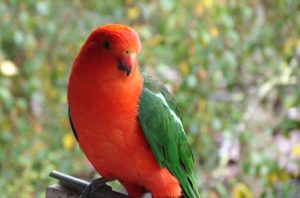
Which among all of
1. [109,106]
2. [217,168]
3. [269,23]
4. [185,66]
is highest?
[269,23]

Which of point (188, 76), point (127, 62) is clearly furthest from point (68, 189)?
point (188, 76)

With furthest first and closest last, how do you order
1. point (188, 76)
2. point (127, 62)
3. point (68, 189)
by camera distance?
point (188, 76), point (68, 189), point (127, 62)

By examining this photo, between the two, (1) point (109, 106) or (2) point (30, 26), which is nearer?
(1) point (109, 106)

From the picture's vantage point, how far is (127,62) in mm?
1275

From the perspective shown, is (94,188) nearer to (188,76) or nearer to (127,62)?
(127,62)

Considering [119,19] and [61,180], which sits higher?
[119,19]

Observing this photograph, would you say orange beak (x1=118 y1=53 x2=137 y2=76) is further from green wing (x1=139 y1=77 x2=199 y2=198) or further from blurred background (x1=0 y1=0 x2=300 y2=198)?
blurred background (x1=0 y1=0 x2=300 y2=198)

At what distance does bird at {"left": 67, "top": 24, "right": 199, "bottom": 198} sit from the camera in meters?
1.30

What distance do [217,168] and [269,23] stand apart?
0.67m

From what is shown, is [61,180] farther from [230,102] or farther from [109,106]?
[230,102]

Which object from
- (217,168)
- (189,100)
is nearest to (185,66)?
(189,100)

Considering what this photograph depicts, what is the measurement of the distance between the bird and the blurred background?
3.14 ft

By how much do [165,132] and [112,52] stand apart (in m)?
0.29

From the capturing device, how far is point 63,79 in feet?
8.66
